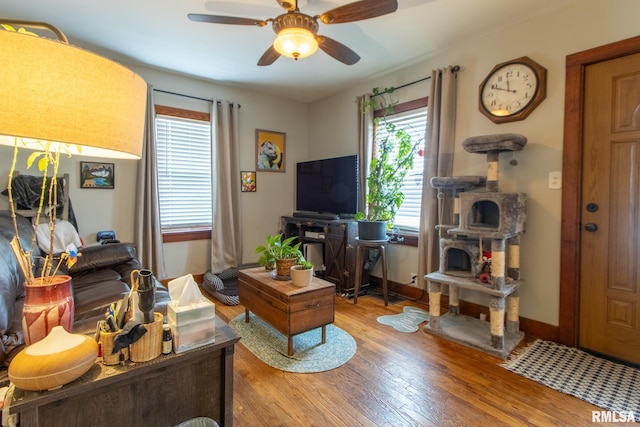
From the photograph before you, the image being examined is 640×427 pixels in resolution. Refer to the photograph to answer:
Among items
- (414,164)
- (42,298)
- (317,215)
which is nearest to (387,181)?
(414,164)

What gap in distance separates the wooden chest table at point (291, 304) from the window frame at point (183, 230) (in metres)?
1.82

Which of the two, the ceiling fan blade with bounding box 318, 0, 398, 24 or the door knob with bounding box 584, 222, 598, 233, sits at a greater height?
the ceiling fan blade with bounding box 318, 0, 398, 24

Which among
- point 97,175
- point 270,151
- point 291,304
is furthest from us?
point 270,151

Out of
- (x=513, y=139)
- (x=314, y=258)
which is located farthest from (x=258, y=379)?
(x=513, y=139)

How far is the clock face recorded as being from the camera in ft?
8.52

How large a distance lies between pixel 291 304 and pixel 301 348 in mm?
459

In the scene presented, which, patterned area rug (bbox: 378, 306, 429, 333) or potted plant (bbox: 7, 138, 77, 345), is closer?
potted plant (bbox: 7, 138, 77, 345)

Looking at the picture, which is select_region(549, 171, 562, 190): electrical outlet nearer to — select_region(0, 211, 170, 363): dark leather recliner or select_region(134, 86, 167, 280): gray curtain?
select_region(0, 211, 170, 363): dark leather recliner

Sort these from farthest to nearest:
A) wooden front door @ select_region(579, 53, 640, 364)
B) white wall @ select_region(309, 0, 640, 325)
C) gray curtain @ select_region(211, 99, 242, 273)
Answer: gray curtain @ select_region(211, 99, 242, 273), white wall @ select_region(309, 0, 640, 325), wooden front door @ select_region(579, 53, 640, 364)

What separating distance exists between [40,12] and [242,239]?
297cm

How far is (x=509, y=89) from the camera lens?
2.71 m

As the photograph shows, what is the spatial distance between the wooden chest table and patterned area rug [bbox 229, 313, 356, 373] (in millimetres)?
85

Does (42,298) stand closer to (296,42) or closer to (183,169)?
(296,42)

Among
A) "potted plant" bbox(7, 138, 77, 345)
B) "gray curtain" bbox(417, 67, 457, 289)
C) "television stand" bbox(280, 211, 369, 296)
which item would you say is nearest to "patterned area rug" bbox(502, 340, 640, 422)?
"gray curtain" bbox(417, 67, 457, 289)
